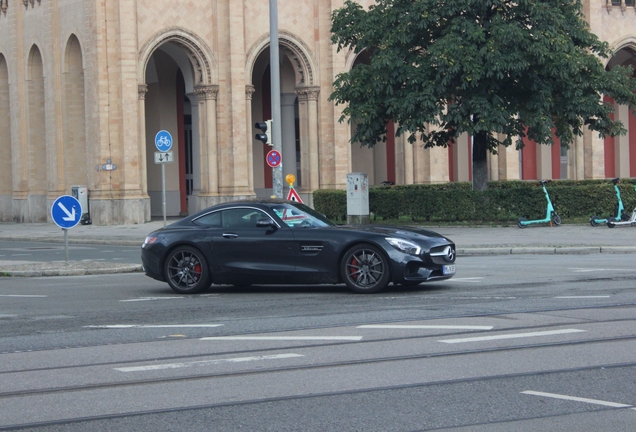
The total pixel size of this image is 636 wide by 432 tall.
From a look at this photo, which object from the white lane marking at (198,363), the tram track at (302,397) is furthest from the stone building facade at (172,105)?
the tram track at (302,397)

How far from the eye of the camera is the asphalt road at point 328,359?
21.5 ft

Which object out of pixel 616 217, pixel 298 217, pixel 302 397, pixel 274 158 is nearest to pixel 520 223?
pixel 616 217

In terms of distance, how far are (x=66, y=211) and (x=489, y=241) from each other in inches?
Result: 390

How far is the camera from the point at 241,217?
577 inches

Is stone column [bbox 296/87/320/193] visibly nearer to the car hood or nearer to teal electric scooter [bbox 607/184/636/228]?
teal electric scooter [bbox 607/184/636/228]

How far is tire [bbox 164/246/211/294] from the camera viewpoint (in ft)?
47.8

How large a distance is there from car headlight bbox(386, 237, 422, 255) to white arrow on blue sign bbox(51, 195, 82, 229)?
8.46 m

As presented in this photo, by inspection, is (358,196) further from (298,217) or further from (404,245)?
(404,245)

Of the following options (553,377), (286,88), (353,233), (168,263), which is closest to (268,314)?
(353,233)

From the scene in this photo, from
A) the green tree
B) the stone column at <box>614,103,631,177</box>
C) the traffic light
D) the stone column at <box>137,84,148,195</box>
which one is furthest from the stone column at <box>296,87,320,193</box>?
the stone column at <box>614,103,631,177</box>

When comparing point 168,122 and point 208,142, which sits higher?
point 168,122

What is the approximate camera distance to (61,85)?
137 ft

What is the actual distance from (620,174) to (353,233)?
44.0 meters

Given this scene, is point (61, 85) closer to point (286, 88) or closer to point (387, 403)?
point (286, 88)
